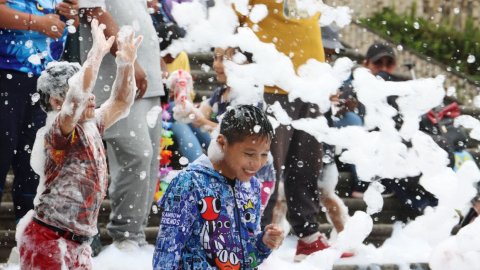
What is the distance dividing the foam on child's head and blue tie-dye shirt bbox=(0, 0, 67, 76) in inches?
25.4

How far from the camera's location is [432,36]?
11.9 m

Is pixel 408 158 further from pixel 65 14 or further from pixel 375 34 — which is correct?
pixel 375 34

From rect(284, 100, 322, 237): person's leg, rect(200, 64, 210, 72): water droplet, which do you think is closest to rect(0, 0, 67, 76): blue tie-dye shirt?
rect(284, 100, 322, 237): person's leg

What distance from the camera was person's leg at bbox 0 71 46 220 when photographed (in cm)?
488

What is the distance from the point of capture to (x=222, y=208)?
3.90 meters

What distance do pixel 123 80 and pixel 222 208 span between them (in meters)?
0.83

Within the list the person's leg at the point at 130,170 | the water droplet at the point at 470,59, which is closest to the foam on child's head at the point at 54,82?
the person's leg at the point at 130,170

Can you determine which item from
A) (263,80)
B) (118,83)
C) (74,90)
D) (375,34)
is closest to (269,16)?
(263,80)

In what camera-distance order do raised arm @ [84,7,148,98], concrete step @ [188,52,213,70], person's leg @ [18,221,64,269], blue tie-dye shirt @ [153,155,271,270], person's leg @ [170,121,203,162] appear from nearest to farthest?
1. blue tie-dye shirt @ [153,155,271,270]
2. person's leg @ [18,221,64,269]
3. raised arm @ [84,7,148,98]
4. person's leg @ [170,121,203,162]
5. concrete step @ [188,52,213,70]

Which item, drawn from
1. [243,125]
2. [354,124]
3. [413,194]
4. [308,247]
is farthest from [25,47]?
[413,194]

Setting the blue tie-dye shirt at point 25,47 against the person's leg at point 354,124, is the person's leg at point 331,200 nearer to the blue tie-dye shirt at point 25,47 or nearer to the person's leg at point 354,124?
the person's leg at point 354,124

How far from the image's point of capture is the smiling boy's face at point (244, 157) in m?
3.87

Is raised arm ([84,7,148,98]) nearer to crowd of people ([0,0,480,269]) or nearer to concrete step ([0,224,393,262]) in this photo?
crowd of people ([0,0,480,269])

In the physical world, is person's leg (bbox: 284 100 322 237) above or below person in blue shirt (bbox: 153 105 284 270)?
below
